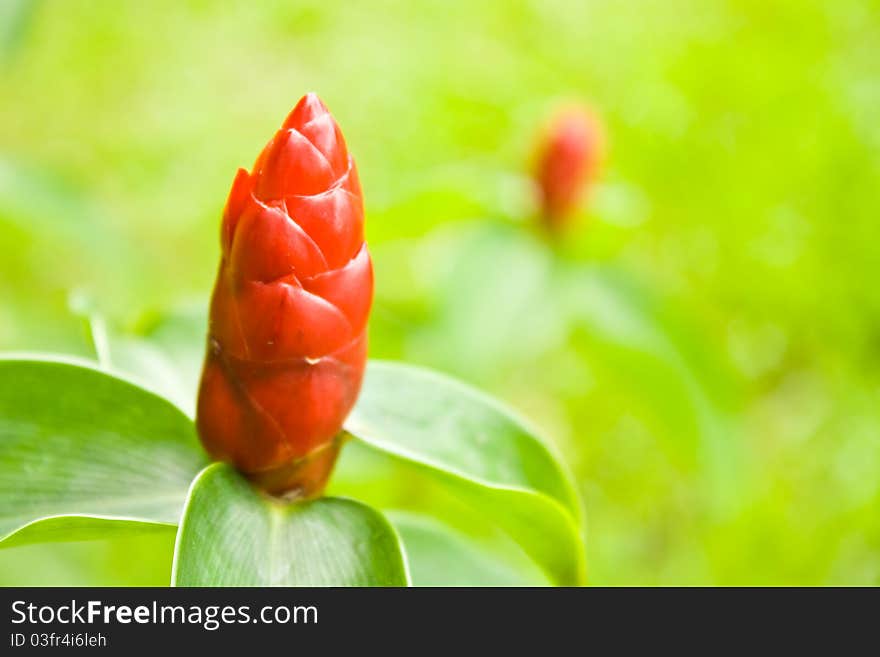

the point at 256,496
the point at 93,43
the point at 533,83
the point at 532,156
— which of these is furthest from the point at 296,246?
the point at 533,83

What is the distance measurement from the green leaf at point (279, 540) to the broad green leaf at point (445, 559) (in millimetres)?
188

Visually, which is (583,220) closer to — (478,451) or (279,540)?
(478,451)

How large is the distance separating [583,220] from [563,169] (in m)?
0.08

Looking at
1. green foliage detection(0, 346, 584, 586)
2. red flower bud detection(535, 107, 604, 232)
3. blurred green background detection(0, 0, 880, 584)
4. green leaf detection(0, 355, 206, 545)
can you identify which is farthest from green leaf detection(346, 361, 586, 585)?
red flower bud detection(535, 107, 604, 232)

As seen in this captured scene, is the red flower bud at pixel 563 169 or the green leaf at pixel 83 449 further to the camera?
the red flower bud at pixel 563 169

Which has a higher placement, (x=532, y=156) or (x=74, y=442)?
(x=532, y=156)

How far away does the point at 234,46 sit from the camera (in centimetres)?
244

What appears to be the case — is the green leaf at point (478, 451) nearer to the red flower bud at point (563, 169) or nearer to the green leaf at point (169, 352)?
the green leaf at point (169, 352)

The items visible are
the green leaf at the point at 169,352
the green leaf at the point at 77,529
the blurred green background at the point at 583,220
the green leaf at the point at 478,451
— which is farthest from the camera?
the blurred green background at the point at 583,220

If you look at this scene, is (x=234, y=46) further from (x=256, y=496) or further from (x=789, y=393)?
(x=256, y=496)

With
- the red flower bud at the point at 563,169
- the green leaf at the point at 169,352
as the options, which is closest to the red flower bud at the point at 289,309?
the green leaf at the point at 169,352

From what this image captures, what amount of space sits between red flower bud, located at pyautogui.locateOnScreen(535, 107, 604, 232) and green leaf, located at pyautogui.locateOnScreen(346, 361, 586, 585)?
32.3 inches

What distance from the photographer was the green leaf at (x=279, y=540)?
1.87 feet
